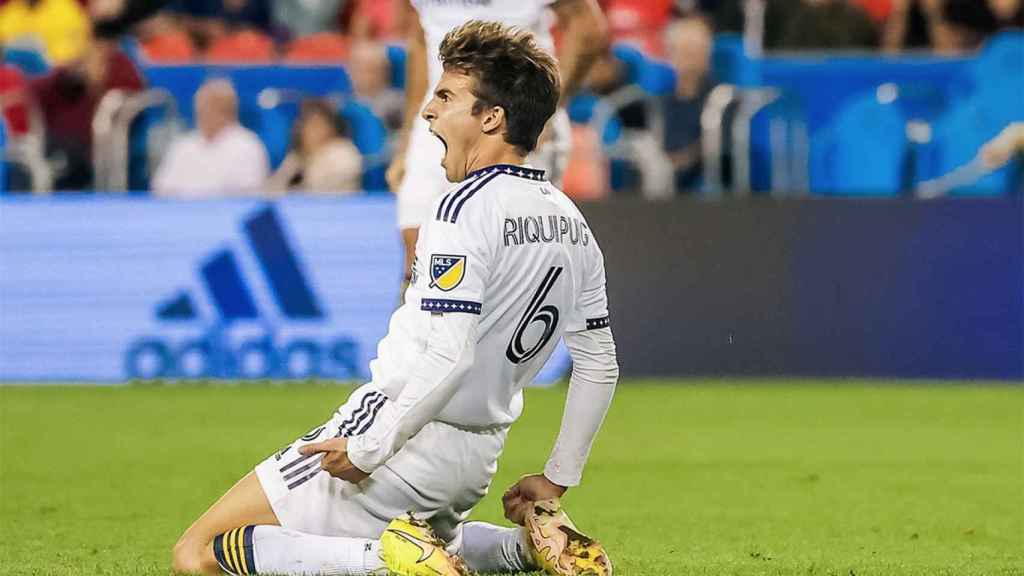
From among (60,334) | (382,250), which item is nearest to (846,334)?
(382,250)

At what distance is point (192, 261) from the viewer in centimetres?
1220

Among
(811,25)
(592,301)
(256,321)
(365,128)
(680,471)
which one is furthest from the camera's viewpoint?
(811,25)

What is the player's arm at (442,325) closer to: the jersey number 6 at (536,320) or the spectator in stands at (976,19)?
the jersey number 6 at (536,320)

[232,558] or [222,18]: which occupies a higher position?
[232,558]

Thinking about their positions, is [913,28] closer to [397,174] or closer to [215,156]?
[215,156]

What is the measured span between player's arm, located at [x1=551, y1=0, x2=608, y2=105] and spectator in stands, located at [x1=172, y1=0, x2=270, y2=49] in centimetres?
891

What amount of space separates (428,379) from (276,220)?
7787 millimetres

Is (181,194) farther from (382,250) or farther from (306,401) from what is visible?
(306,401)

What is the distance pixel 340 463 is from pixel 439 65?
3089 millimetres

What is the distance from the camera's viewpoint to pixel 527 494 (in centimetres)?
513

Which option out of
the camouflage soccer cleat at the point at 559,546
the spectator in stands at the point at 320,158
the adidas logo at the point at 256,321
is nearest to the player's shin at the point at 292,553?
the camouflage soccer cleat at the point at 559,546

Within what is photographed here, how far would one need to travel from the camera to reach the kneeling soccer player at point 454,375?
15.1 feet

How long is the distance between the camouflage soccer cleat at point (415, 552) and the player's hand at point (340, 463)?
0.50 feet

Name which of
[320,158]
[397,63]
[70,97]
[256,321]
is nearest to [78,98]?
[70,97]
